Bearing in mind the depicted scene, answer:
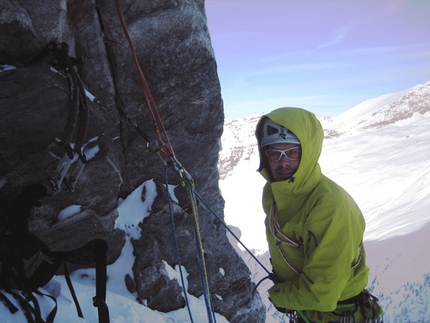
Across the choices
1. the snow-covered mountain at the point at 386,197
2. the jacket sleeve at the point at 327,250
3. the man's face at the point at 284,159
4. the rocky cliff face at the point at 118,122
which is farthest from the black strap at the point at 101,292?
the snow-covered mountain at the point at 386,197

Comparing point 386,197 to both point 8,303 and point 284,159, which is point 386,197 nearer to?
point 284,159

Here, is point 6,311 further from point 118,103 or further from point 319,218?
point 118,103

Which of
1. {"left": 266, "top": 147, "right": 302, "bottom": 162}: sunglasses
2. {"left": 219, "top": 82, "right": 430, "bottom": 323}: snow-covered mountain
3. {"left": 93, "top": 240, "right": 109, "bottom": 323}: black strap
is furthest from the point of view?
{"left": 219, "top": 82, "right": 430, "bottom": 323}: snow-covered mountain

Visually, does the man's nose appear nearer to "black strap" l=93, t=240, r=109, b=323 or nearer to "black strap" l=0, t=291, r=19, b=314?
"black strap" l=93, t=240, r=109, b=323

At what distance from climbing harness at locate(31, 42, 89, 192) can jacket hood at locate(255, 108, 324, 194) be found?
7.09ft

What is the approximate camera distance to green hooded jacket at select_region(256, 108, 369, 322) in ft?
8.19

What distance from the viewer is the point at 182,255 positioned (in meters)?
6.83

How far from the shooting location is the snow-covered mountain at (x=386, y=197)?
17688 millimetres

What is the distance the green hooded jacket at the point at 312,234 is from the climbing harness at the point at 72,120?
2.02m

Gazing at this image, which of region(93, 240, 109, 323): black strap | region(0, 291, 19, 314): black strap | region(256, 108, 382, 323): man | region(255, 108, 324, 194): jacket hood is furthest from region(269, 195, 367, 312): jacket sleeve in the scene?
region(0, 291, 19, 314): black strap

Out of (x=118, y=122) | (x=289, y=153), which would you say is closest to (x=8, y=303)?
(x=289, y=153)

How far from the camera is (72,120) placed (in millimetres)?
3443

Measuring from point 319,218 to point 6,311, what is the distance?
2783 millimetres

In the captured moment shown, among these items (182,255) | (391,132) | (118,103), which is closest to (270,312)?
(182,255)
